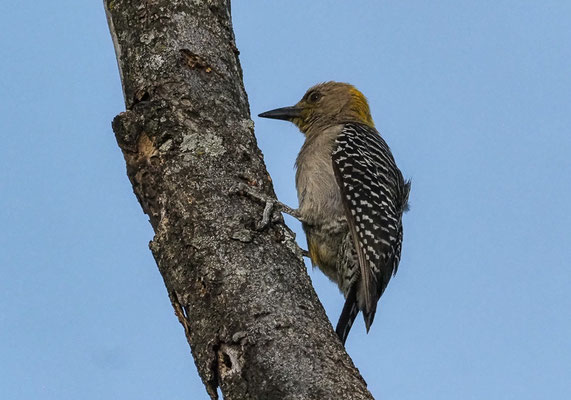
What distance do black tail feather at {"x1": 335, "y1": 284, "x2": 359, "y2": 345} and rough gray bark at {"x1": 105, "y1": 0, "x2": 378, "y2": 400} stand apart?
1788 mm

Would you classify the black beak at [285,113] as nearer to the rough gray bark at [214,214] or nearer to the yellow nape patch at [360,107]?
the yellow nape patch at [360,107]

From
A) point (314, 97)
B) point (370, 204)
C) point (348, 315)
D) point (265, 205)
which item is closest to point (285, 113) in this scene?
point (314, 97)

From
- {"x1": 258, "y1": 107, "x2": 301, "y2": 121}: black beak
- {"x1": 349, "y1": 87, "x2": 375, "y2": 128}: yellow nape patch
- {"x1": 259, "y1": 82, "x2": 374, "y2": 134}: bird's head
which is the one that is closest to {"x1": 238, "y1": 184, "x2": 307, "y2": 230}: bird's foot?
{"x1": 259, "y1": 82, "x2": 374, "y2": 134}: bird's head

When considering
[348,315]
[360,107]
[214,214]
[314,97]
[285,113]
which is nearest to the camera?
[214,214]

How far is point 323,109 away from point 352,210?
185 cm

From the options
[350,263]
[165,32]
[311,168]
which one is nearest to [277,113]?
[311,168]

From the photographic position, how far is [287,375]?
2744 millimetres

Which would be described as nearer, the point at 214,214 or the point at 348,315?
the point at 214,214

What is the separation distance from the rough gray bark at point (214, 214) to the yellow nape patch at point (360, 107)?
10.5 ft

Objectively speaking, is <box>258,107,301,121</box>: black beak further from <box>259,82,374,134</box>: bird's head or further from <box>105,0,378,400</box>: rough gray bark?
<box>105,0,378,400</box>: rough gray bark

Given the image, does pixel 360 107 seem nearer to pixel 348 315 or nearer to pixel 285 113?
pixel 285 113

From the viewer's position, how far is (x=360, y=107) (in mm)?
7504

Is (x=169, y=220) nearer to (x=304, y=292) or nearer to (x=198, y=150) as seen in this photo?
(x=198, y=150)

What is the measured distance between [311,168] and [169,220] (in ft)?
9.15
